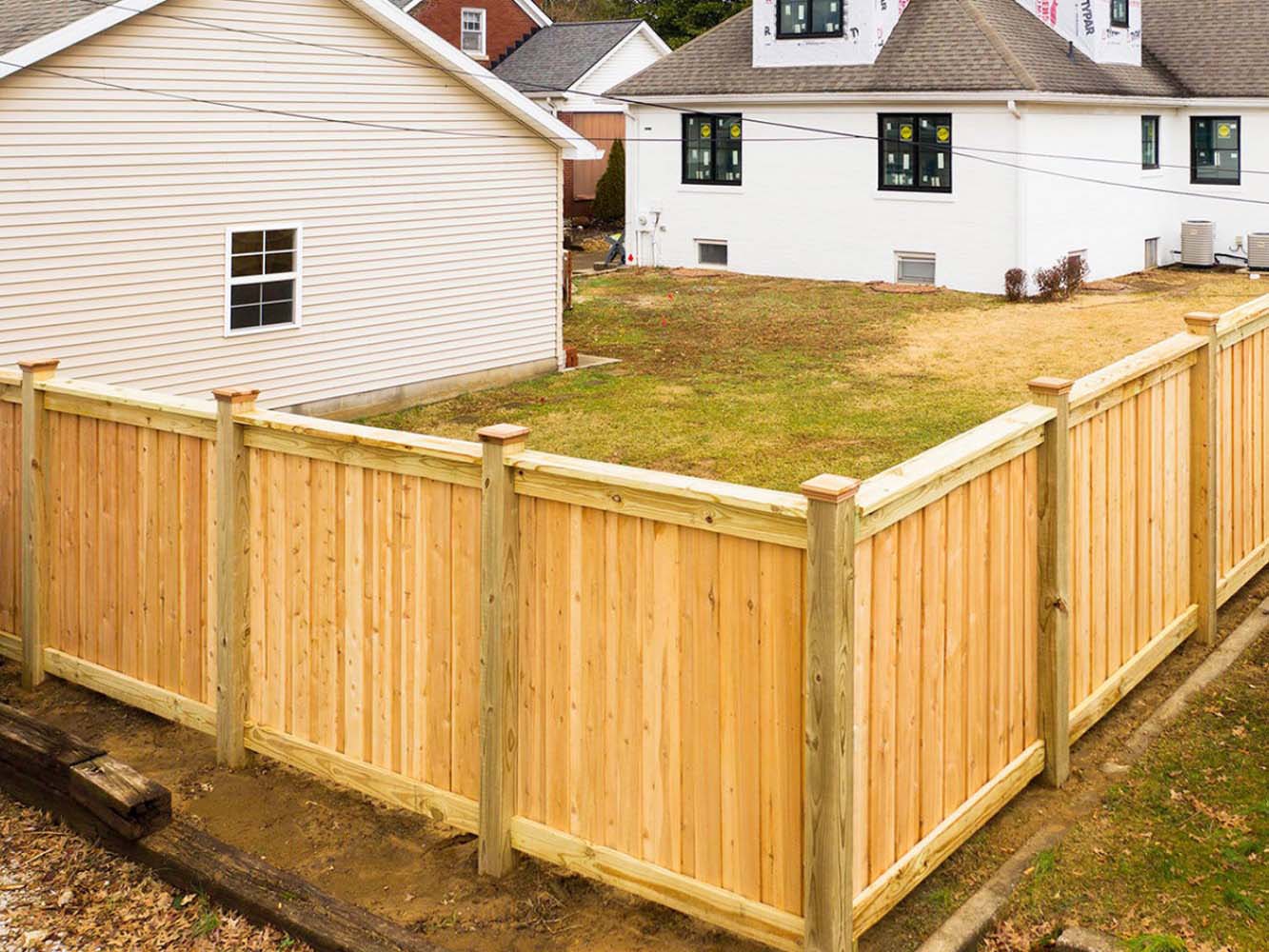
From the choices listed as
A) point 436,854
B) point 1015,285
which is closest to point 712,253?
point 1015,285

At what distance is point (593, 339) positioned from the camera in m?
21.3

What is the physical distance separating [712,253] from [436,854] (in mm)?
25292

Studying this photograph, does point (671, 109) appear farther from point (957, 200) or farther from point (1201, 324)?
point (1201, 324)

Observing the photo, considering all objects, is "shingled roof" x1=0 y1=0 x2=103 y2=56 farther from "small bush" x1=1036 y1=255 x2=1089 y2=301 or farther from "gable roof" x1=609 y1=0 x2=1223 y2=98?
"small bush" x1=1036 y1=255 x2=1089 y2=301

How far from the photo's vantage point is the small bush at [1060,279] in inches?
970

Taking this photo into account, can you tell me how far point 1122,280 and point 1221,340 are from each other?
829 inches

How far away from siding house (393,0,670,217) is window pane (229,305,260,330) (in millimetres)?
25804

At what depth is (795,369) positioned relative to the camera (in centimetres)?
1878

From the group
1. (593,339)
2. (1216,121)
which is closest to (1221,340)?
(593,339)

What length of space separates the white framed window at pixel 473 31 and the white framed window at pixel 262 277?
1216 inches

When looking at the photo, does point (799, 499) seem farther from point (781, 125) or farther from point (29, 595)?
point (781, 125)

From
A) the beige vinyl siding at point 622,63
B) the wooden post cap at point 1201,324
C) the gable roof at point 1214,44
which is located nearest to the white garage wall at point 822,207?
the gable roof at point 1214,44

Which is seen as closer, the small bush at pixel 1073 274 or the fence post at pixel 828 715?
the fence post at pixel 828 715

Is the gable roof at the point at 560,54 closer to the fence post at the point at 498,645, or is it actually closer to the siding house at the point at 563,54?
the siding house at the point at 563,54
